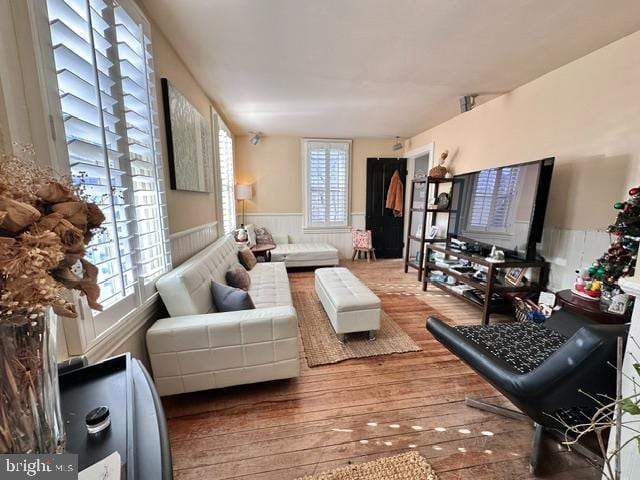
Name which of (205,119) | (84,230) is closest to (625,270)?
(84,230)

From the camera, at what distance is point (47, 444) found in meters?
0.53

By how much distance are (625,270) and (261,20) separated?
2902 mm

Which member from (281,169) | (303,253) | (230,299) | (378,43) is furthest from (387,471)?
(281,169)

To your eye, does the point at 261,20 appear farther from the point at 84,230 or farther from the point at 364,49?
the point at 84,230

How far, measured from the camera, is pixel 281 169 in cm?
505

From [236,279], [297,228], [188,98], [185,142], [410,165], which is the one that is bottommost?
[236,279]

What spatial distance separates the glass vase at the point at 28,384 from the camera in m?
0.47

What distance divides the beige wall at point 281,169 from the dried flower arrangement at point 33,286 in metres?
4.64

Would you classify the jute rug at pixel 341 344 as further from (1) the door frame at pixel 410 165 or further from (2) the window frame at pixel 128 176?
(1) the door frame at pixel 410 165

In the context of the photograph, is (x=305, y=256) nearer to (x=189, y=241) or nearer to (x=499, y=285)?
(x=189, y=241)

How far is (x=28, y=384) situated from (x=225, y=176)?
3.74 m

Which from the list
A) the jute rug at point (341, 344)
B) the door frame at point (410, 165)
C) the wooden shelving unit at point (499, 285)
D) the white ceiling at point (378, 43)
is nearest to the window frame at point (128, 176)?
the white ceiling at point (378, 43)

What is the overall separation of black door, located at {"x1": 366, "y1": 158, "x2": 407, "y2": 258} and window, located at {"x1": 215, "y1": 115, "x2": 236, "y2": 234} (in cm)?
269

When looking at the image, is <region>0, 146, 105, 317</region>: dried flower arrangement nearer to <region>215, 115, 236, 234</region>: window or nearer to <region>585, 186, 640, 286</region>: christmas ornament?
<region>585, 186, 640, 286</region>: christmas ornament
